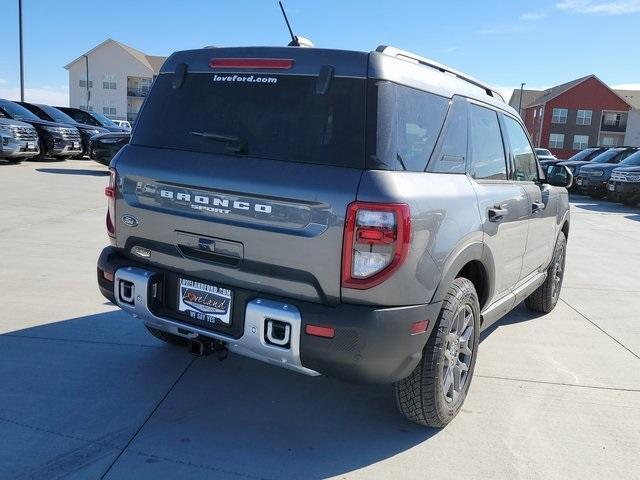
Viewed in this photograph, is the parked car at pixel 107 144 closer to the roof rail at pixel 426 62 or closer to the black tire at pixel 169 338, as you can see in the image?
the black tire at pixel 169 338

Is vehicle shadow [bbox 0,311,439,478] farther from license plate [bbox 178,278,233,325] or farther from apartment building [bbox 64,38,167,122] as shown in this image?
apartment building [bbox 64,38,167,122]

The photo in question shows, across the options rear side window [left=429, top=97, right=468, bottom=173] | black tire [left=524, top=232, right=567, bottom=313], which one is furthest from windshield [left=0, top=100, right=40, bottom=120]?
rear side window [left=429, top=97, right=468, bottom=173]

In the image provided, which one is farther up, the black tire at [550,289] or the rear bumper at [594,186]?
the rear bumper at [594,186]

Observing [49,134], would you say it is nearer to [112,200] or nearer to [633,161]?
[112,200]

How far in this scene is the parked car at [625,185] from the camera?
54.5 ft

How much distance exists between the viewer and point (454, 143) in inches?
133

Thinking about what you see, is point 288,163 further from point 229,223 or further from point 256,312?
point 256,312

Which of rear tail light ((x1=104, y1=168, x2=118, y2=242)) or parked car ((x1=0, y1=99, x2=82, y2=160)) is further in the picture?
parked car ((x1=0, y1=99, x2=82, y2=160))

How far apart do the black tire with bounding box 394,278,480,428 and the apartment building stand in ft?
255

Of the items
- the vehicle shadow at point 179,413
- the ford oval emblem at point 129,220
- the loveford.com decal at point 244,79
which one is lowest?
the vehicle shadow at point 179,413

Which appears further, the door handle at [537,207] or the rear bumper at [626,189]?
the rear bumper at [626,189]

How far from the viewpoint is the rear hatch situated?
2.76 m

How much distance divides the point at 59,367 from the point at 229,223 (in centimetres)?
177

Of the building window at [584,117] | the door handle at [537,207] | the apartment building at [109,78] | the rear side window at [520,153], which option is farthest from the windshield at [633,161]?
the apartment building at [109,78]
